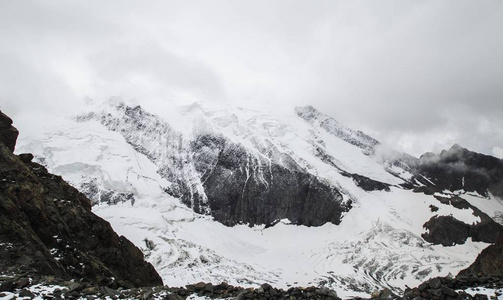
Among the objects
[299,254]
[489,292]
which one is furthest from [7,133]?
[299,254]

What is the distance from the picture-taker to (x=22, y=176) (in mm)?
38750

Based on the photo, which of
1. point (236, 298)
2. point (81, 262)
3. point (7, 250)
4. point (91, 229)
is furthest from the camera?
point (91, 229)

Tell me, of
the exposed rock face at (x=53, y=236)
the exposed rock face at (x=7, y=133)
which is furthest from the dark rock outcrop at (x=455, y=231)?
the exposed rock face at (x=7, y=133)

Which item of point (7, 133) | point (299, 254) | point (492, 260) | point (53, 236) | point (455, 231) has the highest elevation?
point (455, 231)

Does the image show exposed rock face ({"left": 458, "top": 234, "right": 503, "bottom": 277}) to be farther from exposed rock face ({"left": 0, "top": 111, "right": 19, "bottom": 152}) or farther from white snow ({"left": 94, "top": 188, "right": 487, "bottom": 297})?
exposed rock face ({"left": 0, "top": 111, "right": 19, "bottom": 152})

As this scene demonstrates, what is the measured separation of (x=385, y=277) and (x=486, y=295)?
14227 cm

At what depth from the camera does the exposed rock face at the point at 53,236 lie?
1078 inches

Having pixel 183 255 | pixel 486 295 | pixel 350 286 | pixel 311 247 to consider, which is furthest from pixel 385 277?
pixel 486 295

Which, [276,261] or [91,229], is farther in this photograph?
[276,261]

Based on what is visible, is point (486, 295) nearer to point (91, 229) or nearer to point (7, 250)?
point (7, 250)

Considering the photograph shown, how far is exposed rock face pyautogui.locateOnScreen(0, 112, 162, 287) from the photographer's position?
2738 cm

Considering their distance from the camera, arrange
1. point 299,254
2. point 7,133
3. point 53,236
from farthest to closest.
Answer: point 299,254 < point 7,133 < point 53,236

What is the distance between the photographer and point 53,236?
35.1 m

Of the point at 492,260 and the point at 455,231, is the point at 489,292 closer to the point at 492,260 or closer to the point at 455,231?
the point at 492,260
